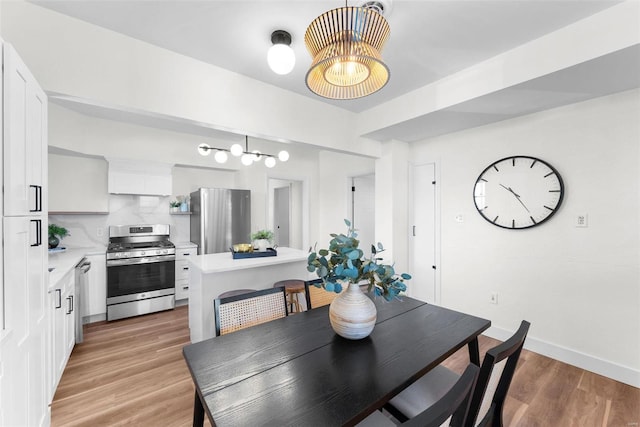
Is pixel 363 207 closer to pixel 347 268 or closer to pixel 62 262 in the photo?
pixel 347 268

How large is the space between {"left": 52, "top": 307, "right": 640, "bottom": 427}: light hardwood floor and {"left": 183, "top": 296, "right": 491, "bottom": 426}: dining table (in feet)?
2.53

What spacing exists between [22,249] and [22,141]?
0.49 m

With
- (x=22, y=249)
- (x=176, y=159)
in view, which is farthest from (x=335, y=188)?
(x=22, y=249)

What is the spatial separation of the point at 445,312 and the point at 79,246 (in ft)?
14.7

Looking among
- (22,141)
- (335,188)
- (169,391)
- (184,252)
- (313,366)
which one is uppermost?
(335,188)

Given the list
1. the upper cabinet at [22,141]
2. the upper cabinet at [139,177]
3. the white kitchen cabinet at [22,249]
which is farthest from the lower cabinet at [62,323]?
the upper cabinet at [139,177]

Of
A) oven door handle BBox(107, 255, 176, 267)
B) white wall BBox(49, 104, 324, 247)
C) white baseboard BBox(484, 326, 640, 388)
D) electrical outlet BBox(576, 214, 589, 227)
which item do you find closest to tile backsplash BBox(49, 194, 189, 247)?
white wall BBox(49, 104, 324, 247)

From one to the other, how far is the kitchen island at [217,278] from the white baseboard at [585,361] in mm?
2446

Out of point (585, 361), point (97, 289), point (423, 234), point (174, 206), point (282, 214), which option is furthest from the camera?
point (282, 214)

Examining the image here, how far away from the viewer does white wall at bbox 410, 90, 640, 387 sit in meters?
2.21

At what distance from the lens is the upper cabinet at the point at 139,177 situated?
3730mm

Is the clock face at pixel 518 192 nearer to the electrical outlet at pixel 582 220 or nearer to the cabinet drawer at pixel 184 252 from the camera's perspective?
the electrical outlet at pixel 582 220

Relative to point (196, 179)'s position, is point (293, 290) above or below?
below

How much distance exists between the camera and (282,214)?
6.54 metres
